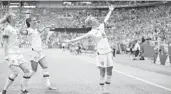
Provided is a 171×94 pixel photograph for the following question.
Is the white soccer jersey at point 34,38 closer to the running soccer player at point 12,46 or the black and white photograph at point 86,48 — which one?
the black and white photograph at point 86,48

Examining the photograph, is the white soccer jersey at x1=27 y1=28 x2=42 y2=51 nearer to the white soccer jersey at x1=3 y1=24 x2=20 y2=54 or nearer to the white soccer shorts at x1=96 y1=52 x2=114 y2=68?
the white soccer jersey at x1=3 y1=24 x2=20 y2=54

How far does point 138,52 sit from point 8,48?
2237cm

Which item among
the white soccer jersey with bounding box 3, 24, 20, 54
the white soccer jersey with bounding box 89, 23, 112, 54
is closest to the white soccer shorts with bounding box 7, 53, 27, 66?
the white soccer jersey with bounding box 3, 24, 20, 54

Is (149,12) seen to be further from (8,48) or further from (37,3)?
(8,48)

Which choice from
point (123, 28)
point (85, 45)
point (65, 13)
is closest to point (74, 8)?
point (65, 13)

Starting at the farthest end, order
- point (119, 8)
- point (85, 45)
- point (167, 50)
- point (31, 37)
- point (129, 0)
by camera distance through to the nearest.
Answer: point (119, 8) < point (129, 0) < point (85, 45) < point (167, 50) < point (31, 37)

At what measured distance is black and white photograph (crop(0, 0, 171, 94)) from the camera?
8.88m

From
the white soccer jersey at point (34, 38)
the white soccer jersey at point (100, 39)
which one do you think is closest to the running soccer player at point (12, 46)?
the white soccer jersey at point (34, 38)

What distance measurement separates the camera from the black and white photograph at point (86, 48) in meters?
8.88

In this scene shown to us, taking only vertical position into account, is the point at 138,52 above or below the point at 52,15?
below

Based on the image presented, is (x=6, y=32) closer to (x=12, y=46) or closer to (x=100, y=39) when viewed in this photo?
(x=12, y=46)

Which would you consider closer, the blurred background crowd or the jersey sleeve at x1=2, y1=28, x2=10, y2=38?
the jersey sleeve at x1=2, y1=28, x2=10, y2=38

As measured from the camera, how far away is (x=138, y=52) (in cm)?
2988

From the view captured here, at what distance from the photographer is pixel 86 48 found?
5284cm
